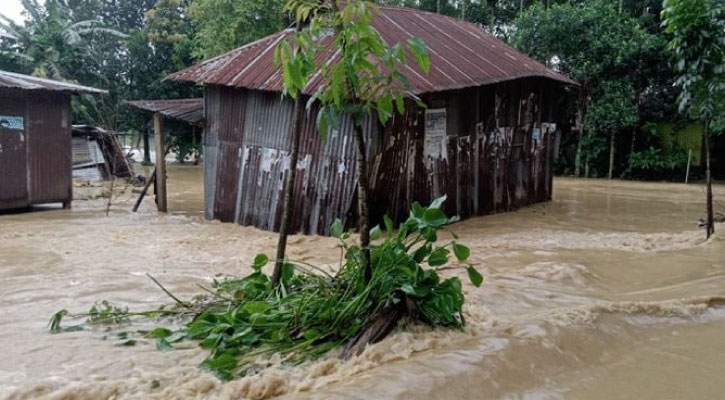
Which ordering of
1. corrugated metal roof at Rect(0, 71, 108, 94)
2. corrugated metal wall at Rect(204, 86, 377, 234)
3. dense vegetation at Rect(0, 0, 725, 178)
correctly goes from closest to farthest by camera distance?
1. corrugated metal wall at Rect(204, 86, 377, 234)
2. corrugated metal roof at Rect(0, 71, 108, 94)
3. dense vegetation at Rect(0, 0, 725, 178)

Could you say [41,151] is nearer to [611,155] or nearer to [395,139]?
[395,139]

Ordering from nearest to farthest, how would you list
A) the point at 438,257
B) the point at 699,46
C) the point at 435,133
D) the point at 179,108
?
the point at 438,257
the point at 699,46
the point at 435,133
the point at 179,108

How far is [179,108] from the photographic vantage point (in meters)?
13.5

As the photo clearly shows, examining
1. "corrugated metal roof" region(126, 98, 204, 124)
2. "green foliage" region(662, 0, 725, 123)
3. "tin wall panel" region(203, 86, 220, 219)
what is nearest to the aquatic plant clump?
"green foliage" region(662, 0, 725, 123)

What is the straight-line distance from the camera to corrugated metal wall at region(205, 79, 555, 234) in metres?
10.9

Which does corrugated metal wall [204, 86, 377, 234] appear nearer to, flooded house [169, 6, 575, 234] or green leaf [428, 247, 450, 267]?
flooded house [169, 6, 575, 234]

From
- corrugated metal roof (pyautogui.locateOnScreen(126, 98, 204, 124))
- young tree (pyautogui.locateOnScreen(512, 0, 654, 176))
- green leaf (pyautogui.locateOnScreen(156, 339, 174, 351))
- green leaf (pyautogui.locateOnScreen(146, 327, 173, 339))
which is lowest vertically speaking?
green leaf (pyautogui.locateOnScreen(156, 339, 174, 351))

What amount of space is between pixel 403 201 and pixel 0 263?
19.7 ft

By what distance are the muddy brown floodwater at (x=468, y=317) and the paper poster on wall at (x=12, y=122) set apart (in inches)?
87.7

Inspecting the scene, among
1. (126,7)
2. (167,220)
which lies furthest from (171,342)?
(126,7)

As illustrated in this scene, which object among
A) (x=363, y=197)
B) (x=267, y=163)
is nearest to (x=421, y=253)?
(x=363, y=197)

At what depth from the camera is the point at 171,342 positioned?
5.33 m

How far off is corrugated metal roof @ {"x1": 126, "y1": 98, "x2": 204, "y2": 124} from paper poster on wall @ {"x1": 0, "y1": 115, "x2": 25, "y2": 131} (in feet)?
8.86

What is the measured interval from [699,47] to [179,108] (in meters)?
9.25
